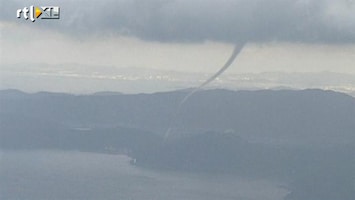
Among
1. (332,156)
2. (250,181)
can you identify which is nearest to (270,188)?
(250,181)

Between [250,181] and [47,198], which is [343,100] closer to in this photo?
[250,181]
